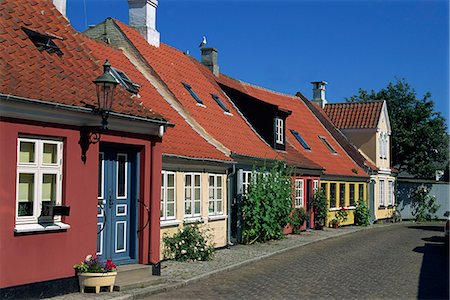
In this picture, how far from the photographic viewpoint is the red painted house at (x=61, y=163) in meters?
9.51

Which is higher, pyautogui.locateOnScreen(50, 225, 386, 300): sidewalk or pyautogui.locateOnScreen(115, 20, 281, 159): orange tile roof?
pyautogui.locateOnScreen(115, 20, 281, 159): orange tile roof

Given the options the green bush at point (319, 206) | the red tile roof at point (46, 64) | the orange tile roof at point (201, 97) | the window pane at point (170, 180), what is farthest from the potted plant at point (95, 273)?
the green bush at point (319, 206)

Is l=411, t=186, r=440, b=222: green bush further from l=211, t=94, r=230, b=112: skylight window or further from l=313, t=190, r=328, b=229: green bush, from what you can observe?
l=211, t=94, r=230, b=112: skylight window

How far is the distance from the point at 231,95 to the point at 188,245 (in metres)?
11.3

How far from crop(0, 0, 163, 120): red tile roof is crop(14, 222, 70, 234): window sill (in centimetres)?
196

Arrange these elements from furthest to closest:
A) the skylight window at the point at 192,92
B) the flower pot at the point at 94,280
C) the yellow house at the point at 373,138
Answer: the yellow house at the point at 373,138 < the skylight window at the point at 192,92 < the flower pot at the point at 94,280

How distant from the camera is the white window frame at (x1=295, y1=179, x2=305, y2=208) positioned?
25.6 m

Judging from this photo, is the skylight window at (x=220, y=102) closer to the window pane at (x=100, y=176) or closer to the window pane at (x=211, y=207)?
the window pane at (x=211, y=207)

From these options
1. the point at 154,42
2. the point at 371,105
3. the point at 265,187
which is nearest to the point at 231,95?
the point at 154,42

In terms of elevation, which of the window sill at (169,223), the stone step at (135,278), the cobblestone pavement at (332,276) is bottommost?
the cobblestone pavement at (332,276)

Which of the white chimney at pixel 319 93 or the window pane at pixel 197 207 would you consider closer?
the window pane at pixel 197 207

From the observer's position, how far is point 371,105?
126 ft

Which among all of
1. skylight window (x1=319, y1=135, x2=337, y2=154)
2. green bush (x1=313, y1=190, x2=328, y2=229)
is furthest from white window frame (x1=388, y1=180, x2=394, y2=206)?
green bush (x1=313, y1=190, x2=328, y2=229)

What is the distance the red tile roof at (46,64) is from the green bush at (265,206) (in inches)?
322
